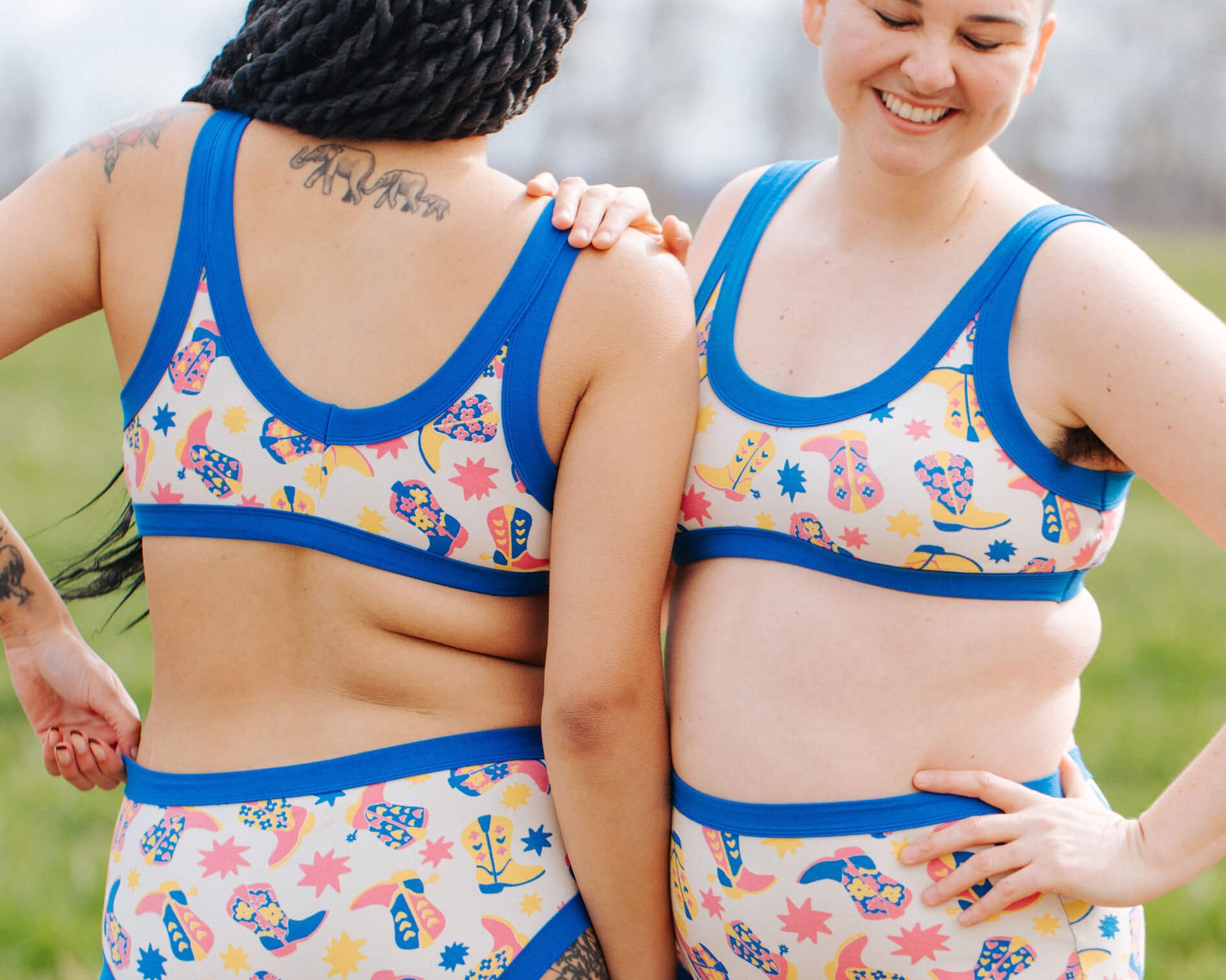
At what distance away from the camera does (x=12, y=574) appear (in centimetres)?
200

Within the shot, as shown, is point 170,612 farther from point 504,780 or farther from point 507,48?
point 507,48

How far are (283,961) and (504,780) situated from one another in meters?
0.37

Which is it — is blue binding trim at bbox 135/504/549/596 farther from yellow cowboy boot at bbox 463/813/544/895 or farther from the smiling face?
the smiling face

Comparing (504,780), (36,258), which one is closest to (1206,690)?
(504,780)

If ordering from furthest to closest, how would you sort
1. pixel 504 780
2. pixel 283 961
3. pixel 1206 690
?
1. pixel 1206 690
2. pixel 504 780
3. pixel 283 961

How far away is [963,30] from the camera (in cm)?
169

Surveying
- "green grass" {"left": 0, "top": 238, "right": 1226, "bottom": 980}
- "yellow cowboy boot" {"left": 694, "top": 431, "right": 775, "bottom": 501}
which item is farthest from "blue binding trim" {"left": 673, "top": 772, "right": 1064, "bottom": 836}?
"green grass" {"left": 0, "top": 238, "right": 1226, "bottom": 980}

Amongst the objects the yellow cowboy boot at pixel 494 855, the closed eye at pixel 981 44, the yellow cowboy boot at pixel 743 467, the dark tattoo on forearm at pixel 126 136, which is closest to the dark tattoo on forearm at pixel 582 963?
the yellow cowboy boot at pixel 494 855

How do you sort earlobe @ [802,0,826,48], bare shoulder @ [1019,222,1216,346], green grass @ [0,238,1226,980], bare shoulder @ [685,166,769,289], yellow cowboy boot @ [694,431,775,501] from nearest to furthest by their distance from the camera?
1. bare shoulder @ [1019,222,1216,346]
2. yellow cowboy boot @ [694,431,775,501]
3. earlobe @ [802,0,826,48]
4. bare shoulder @ [685,166,769,289]
5. green grass @ [0,238,1226,980]

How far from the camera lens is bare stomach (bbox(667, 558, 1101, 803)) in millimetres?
1743

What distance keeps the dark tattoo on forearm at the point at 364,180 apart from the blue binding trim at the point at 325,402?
4.4 inches

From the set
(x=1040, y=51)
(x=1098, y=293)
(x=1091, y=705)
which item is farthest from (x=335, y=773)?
(x=1091, y=705)

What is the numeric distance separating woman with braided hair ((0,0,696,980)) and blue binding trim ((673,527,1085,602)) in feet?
0.51

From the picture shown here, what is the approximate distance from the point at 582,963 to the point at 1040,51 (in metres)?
1.46
